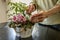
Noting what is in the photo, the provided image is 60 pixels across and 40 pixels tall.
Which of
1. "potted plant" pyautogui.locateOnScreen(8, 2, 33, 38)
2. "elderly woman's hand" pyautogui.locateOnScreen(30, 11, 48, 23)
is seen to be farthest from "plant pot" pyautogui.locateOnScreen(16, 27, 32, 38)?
"elderly woman's hand" pyautogui.locateOnScreen(30, 11, 48, 23)

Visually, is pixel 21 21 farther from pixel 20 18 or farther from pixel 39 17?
pixel 39 17

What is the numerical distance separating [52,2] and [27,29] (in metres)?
0.34

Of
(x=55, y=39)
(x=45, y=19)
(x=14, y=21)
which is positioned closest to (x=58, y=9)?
(x=45, y=19)

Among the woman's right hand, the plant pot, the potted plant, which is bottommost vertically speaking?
the plant pot

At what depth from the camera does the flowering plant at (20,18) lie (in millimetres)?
1003

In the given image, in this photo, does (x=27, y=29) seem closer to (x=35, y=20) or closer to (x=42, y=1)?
(x=35, y=20)

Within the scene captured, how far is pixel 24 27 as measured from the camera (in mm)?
1023

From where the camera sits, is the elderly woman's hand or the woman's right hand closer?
the elderly woman's hand

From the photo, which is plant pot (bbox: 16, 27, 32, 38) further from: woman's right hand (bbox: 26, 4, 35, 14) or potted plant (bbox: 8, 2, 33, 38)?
woman's right hand (bbox: 26, 4, 35, 14)

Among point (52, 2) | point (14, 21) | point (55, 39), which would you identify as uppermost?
point (52, 2)

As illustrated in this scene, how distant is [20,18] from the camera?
999 millimetres

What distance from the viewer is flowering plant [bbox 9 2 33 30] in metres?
1.00

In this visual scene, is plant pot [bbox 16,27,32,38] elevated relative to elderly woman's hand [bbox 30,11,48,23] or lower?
lower

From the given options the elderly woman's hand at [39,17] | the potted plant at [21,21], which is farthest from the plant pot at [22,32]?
the elderly woman's hand at [39,17]
